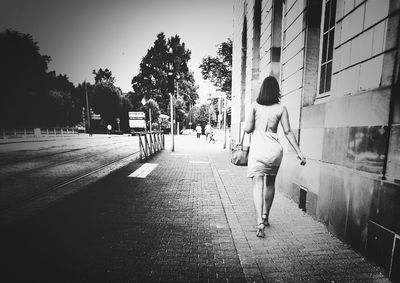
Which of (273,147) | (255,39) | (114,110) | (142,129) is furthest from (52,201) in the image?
(114,110)

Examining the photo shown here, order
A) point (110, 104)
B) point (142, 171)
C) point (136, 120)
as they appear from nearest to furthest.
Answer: point (142, 171) < point (136, 120) < point (110, 104)

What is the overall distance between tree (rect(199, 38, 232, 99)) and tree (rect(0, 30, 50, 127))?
2820cm

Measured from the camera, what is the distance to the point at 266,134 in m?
3.16

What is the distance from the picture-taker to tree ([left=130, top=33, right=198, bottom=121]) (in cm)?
4828

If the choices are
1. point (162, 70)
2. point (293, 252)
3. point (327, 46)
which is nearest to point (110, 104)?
point (162, 70)

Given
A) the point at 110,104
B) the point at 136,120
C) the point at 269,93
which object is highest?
the point at 110,104

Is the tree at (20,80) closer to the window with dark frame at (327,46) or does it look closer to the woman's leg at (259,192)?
the window with dark frame at (327,46)

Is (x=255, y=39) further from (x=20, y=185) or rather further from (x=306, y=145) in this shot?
(x=20, y=185)

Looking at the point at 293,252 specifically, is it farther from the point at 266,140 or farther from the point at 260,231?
the point at 266,140

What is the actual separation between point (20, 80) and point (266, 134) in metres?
41.1

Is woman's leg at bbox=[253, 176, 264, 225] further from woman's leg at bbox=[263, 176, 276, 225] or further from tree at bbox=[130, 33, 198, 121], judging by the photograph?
tree at bbox=[130, 33, 198, 121]

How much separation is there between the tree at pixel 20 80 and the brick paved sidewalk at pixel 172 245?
122 feet

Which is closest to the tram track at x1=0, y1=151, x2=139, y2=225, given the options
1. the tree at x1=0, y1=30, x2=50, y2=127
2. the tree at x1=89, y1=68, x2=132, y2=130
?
the tree at x1=0, y1=30, x2=50, y2=127

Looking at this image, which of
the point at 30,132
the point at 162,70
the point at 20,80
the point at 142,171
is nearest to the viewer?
the point at 142,171
